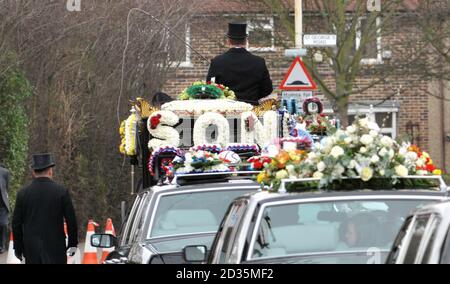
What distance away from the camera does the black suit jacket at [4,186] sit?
68.4ft

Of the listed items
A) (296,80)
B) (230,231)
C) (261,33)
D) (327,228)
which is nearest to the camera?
(327,228)

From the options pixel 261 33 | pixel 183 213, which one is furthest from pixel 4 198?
pixel 261 33

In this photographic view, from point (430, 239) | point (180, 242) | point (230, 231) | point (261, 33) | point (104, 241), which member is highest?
point (261, 33)

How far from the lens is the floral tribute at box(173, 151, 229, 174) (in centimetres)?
1302

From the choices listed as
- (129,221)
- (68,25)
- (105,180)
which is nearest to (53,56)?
(68,25)

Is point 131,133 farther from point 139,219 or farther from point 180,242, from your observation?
point 180,242

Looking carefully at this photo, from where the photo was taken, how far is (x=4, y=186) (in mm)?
21047

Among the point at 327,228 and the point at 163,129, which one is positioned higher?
the point at 163,129

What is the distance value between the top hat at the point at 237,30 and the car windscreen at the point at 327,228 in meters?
8.01

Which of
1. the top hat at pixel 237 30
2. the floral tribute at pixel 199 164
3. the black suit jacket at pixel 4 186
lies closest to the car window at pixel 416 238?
the floral tribute at pixel 199 164

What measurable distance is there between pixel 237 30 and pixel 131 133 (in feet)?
5.74

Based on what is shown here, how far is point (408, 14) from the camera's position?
36.3 m
